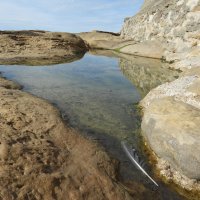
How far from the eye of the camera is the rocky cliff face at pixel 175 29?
34.4 meters

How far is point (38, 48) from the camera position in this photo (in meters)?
36.9

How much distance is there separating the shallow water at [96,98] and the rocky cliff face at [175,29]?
5527 mm

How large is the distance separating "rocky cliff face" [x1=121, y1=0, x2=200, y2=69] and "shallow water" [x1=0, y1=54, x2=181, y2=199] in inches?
218

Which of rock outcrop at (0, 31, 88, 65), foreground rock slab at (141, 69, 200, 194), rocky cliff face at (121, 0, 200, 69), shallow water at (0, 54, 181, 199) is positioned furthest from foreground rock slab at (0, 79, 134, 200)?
rocky cliff face at (121, 0, 200, 69)

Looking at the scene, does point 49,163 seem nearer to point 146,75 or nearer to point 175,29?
point 146,75

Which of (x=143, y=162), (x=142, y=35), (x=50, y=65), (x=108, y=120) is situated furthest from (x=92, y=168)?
(x=142, y=35)

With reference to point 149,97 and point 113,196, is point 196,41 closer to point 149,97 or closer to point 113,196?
point 149,97

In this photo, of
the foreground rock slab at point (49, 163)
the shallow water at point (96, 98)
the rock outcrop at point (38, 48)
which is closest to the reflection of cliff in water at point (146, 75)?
the shallow water at point (96, 98)

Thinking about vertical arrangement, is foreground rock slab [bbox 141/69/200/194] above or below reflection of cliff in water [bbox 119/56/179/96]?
above

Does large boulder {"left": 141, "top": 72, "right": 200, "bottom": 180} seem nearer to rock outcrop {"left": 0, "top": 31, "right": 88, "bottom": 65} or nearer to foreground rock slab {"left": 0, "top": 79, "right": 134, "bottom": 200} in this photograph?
foreground rock slab {"left": 0, "top": 79, "right": 134, "bottom": 200}

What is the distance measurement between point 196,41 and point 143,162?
2788 centimetres

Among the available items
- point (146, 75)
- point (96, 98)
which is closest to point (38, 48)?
point (146, 75)

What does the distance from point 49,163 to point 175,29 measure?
124 feet

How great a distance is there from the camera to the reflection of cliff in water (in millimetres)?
23047
